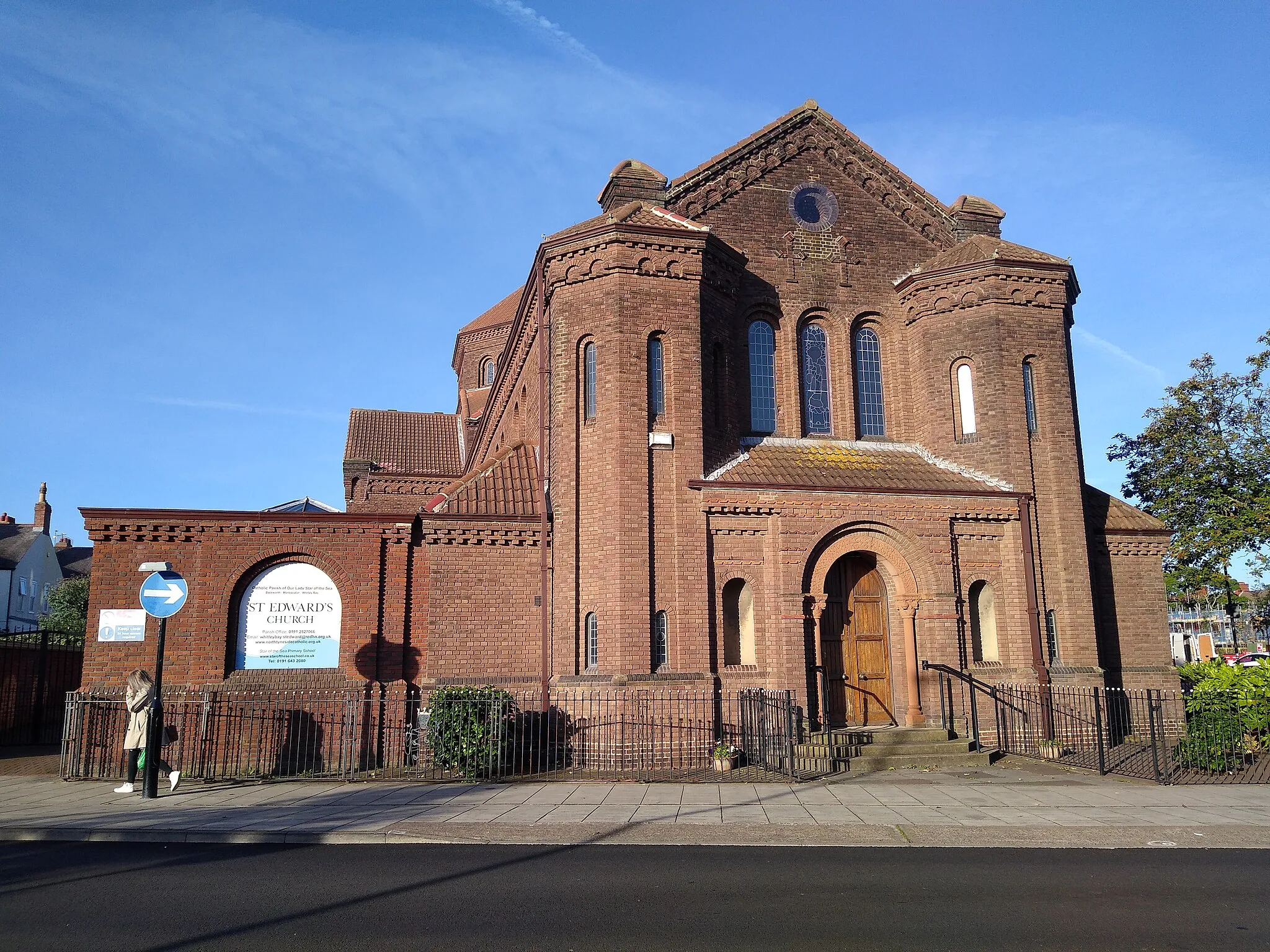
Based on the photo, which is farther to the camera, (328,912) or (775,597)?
(775,597)

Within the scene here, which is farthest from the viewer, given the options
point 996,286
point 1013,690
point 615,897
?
point 996,286

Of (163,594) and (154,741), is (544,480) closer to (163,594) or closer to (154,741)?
(163,594)

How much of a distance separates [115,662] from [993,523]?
16.6m

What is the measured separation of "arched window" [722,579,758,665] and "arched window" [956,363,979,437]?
6.15 meters

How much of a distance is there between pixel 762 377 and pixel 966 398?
14.2 ft

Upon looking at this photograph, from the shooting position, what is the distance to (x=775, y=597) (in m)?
A: 16.7

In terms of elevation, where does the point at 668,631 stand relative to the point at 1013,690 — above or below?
above

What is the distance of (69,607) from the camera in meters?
45.9

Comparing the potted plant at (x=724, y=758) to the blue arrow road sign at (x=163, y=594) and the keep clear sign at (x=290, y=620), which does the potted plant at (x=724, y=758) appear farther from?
the blue arrow road sign at (x=163, y=594)

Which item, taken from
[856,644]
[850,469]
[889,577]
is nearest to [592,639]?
[856,644]

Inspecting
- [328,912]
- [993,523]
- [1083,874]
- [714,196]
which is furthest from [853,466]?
[328,912]

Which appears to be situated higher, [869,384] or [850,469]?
[869,384]

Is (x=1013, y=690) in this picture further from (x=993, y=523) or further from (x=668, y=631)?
(x=668, y=631)

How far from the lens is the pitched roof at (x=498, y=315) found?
3753 centimetres
